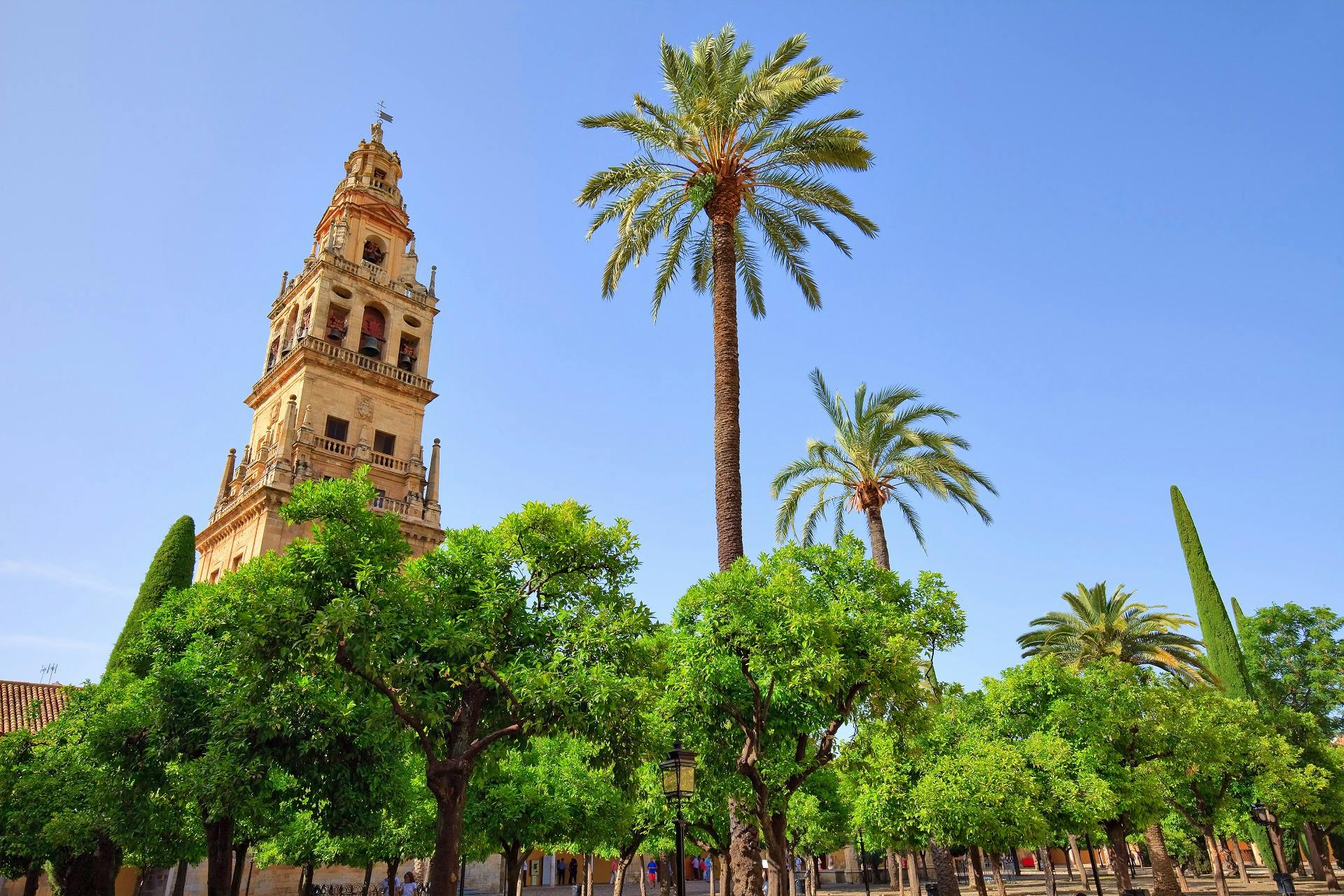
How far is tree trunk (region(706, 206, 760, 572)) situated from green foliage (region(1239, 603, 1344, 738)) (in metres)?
36.0

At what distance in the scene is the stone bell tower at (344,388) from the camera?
116ft

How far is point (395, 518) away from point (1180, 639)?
34.8 m

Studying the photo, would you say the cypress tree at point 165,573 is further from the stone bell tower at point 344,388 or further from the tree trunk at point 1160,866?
the tree trunk at point 1160,866

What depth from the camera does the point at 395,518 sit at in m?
15.6

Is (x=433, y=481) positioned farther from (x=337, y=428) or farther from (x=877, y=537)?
(x=877, y=537)

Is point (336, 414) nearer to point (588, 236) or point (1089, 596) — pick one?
point (588, 236)

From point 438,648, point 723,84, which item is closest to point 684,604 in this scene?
point 438,648

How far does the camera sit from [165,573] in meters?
30.5

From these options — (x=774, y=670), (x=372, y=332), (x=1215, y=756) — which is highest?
(x=372, y=332)

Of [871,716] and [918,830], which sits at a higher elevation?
[871,716]

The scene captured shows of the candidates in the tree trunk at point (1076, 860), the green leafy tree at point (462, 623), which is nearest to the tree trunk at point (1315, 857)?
the tree trunk at point (1076, 860)

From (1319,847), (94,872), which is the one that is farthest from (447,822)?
(1319,847)

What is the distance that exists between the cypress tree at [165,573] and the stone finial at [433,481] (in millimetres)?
9853

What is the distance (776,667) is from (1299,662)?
38.8 metres
